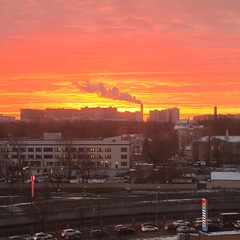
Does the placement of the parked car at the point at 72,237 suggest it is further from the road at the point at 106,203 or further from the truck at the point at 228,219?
the truck at the point at 228,219

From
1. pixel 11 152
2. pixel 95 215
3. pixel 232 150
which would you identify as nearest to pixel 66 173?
pixel 11 152

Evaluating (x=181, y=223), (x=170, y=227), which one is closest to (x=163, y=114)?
(x=181, y=223)

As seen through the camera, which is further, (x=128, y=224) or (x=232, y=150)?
(x=232, y=150)

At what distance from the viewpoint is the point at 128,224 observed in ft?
42.2

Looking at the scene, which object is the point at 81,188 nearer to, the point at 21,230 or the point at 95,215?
the point at 95,215

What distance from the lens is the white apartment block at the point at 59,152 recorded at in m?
26.5

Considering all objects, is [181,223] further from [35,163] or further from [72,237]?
[35,163]

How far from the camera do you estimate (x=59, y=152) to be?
2694cm

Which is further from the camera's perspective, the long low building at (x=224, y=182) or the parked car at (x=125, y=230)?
the long low building at (x=224, y=182)

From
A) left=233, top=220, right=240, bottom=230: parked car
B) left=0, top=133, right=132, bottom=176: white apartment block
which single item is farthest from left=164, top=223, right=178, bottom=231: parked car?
left=0, top=133, right=132, bottom=176: white apartment block

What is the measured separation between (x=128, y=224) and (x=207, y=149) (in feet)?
59.2

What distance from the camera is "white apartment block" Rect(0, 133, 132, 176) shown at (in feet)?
87.0

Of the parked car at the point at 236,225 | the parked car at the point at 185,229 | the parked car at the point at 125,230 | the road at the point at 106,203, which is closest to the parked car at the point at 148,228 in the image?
the road at the point at 106,203

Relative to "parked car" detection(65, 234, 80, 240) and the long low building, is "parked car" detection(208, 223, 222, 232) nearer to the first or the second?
"parked car" detection(65, 234, 80, 240)
